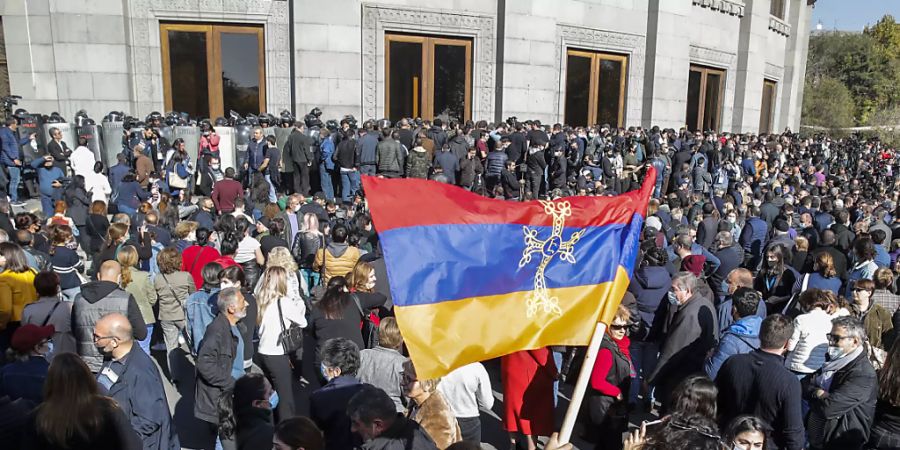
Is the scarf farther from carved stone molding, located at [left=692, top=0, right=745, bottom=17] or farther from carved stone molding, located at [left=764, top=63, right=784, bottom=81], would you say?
carved stone molding, located at [left=764, top=63, right=784, bottom=81]

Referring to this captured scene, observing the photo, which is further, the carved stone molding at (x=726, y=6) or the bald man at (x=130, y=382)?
the carved stone molding at (x=726, y=6)

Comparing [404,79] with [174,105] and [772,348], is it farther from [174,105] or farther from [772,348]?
[772,348]

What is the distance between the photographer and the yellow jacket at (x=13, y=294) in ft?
21.1

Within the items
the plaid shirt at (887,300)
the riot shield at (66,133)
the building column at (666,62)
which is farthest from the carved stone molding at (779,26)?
the riot shield at (66,133)

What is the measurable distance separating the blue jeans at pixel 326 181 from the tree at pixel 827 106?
50809 mm

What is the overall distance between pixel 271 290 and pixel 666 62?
22.3 meters

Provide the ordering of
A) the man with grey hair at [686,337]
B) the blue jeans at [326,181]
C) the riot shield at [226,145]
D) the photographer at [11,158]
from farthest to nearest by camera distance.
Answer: the riot shield at [226,145] → the blue jeans at [326,181] → the photographer at [11,158] → the man with grey hair at [686,337]

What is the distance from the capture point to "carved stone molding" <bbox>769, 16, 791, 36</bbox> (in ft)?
106

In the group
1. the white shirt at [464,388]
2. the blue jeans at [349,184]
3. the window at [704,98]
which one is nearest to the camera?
the white shirt at [464,388]

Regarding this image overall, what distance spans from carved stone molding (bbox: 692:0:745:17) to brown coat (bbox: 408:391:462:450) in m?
26.1

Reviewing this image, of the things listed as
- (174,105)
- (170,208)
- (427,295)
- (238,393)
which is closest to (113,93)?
(174,105)

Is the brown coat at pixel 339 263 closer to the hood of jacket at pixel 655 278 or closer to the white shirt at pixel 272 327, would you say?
the white shirt at pixel 272 327

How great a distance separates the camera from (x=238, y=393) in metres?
4.50

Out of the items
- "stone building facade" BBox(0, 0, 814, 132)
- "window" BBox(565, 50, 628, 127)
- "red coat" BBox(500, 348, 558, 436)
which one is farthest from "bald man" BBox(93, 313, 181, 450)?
"window" BBox(565, 50, 628, 127)
